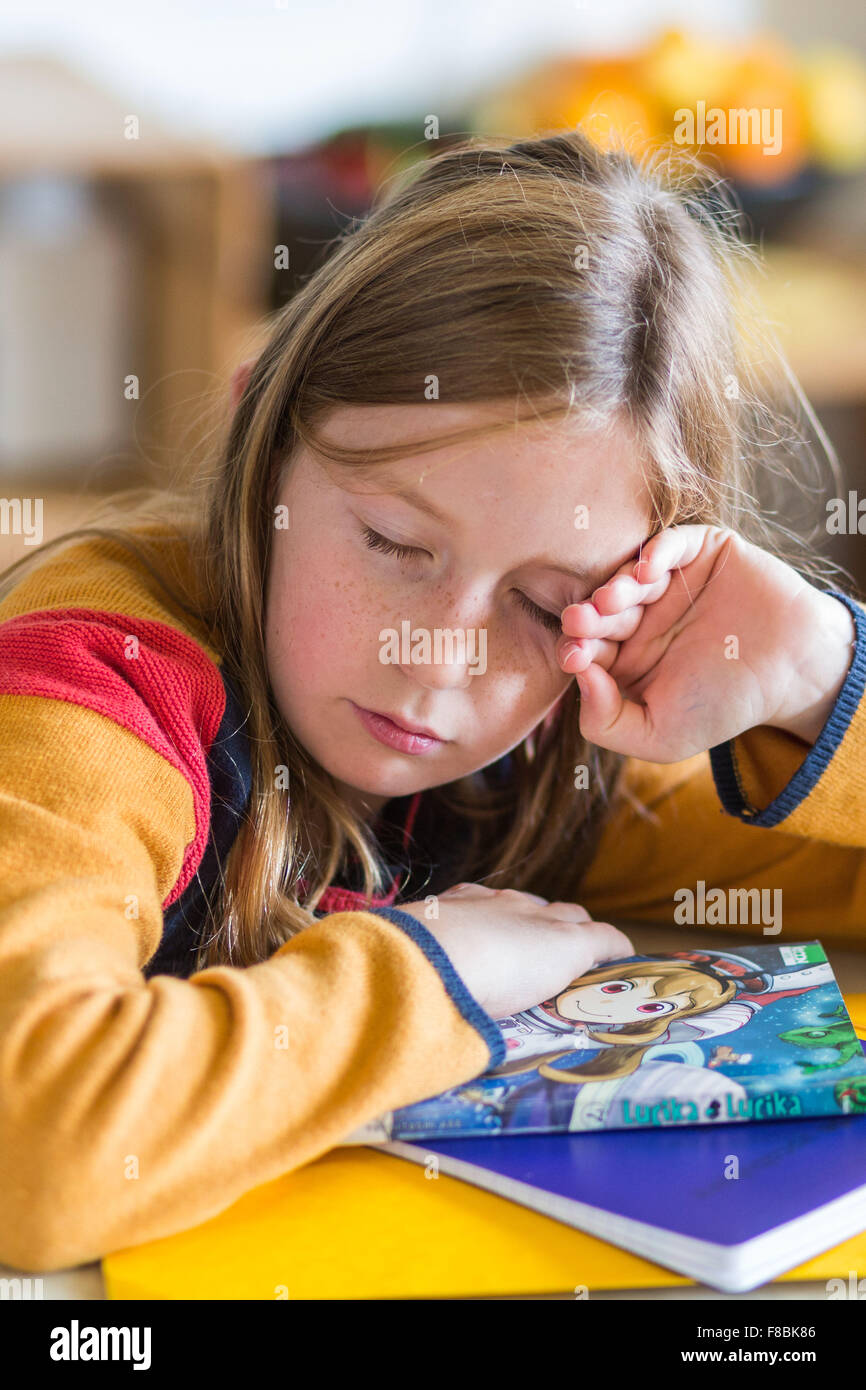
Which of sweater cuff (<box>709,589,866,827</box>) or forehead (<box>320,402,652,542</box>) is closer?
forehead (<box>320,402,652,542</box>)

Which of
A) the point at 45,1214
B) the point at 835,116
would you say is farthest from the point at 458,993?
the point at 835,116

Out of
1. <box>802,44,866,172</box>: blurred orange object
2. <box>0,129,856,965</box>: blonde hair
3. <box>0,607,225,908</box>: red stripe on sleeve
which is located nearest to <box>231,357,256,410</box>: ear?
<box>0,129,856,965</box>: blonde hair

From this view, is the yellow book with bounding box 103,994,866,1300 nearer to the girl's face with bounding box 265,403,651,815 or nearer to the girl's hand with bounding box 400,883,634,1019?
the girl's hand with bounding box 400,883,634,1019

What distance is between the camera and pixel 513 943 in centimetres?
67

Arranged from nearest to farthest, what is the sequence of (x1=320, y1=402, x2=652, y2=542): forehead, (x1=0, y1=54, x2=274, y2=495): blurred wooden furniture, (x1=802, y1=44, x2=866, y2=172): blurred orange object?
(x1=320, y1=402, x2=652, y2=542): forehead, (x1=802, y1=44, x2=866, y2=172): blurred orange object, (x1=0, y1=54, x2=274, y2=495): blurred wooden furniture

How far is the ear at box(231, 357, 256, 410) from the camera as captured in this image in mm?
892

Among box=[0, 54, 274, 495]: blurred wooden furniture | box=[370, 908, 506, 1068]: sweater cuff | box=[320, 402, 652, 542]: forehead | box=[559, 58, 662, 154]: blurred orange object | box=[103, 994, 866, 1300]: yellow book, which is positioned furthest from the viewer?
box=[0, 54, 274, 495]: blurred wooden furniture

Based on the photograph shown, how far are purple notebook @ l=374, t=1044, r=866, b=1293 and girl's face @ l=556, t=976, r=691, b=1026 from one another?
3.2 inches

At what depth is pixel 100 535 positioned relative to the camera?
87 centimetres

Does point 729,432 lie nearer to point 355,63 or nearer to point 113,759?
point 113,759

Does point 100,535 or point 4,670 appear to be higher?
point 100,535
